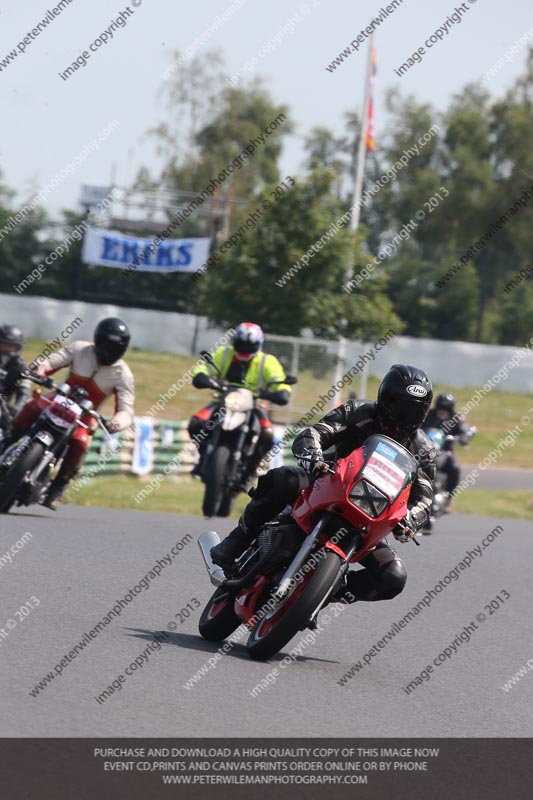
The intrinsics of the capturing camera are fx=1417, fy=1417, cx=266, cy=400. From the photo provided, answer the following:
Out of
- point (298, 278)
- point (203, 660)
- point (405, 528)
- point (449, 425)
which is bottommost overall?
point (298, 278)

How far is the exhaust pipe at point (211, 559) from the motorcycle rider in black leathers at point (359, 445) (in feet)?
0.18

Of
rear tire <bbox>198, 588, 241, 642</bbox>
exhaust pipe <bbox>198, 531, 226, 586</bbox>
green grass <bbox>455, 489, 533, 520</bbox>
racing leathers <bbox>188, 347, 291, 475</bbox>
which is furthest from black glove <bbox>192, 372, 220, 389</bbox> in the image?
green grass <bbox>455, 489, 533, 520</bbox>

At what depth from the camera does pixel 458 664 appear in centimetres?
770

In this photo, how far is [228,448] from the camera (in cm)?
1424

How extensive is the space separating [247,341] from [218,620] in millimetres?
7584

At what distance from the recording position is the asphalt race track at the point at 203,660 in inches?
222

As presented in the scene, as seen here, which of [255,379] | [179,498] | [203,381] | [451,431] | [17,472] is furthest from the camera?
[179,498]

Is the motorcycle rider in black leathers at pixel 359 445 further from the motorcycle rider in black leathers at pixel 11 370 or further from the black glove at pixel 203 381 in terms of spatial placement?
the motorcycle rider in black leathers at pixel 11 370

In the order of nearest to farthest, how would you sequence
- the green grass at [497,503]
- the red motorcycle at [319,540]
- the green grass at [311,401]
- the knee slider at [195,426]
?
1. the red motorcycle at [319,540]
2. the knee slider at [195,426]
3. the green grass at [497,503]
4. the green grass at [311,401]

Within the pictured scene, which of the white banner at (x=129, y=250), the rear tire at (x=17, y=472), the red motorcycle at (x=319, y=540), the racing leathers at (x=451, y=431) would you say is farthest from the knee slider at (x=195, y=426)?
the white banner at (x=129, y=250)

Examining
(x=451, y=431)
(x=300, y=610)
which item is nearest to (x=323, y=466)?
(x=300, y=610)

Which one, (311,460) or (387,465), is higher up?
(387,465)

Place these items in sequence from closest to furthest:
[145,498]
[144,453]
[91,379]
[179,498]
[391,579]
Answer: [391,579]
[91,379]
[145,498]
[179,498]
[144,453]

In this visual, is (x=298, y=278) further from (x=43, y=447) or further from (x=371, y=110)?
(x=43, y=447)
